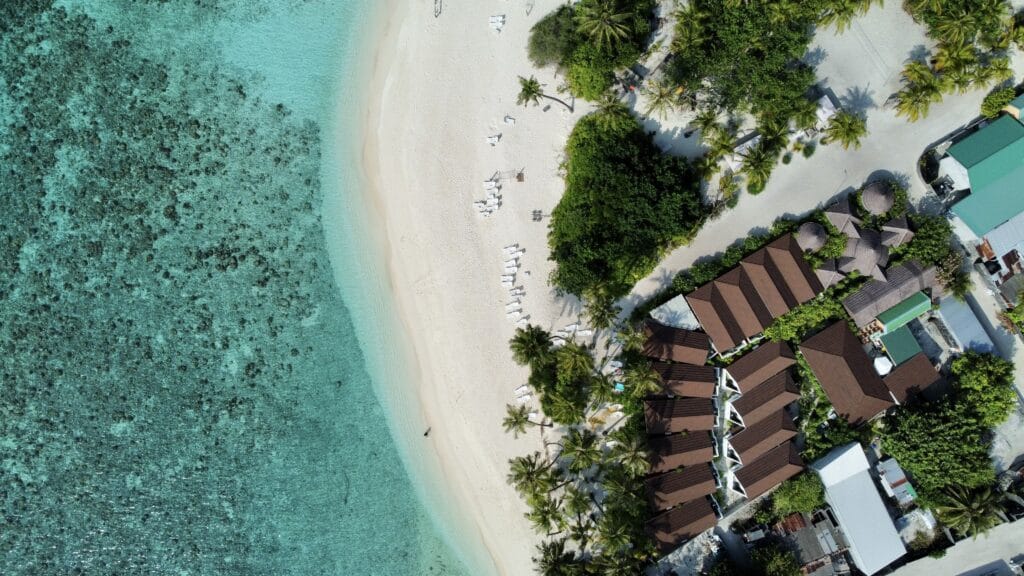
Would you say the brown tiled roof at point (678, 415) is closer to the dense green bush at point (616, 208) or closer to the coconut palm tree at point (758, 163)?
the dense green bush at point (616, 208)

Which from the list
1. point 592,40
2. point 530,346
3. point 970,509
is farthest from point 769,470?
point 592,40

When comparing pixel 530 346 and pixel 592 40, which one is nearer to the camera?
pixel 592 40

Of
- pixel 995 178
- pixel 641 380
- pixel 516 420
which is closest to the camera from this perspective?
pixel 641 380

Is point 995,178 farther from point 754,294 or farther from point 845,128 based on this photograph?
point 754,294

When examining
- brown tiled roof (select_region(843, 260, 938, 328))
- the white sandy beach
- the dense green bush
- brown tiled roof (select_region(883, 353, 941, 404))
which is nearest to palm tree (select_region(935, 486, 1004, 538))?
brown tiled roof (select_region(883, 353, 941, 404))

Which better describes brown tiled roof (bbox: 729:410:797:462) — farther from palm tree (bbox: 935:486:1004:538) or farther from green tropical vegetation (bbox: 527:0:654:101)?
green tropical vegetation (bbox: 527:0:654:101)

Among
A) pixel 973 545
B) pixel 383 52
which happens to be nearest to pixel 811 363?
pixel 973 545

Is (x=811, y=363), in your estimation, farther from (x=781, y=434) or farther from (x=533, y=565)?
(x=533, y=565)

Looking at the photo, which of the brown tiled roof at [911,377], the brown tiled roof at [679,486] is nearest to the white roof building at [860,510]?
the brown tiled roof at [911,377]
